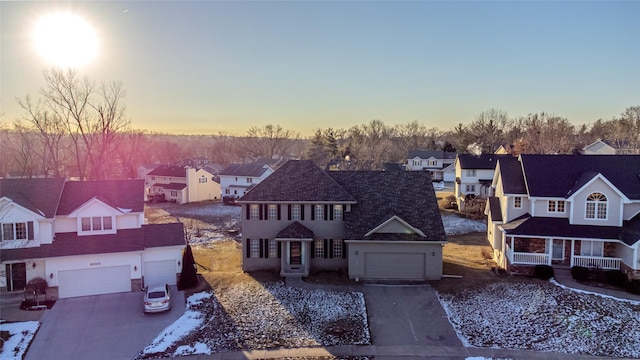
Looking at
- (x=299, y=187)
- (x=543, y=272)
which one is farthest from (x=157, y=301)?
(x=543, y=272)

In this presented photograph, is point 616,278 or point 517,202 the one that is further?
point 517,202

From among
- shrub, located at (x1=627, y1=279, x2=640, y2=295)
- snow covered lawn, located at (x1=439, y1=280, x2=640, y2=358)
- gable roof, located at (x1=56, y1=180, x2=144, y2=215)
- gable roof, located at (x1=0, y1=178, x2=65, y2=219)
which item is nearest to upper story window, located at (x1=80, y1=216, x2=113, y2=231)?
gable roof, located at (x1=56, y1=180, x2=144, y2=215)

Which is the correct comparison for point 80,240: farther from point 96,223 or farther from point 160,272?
point 160,272

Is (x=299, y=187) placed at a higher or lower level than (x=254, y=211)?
higher

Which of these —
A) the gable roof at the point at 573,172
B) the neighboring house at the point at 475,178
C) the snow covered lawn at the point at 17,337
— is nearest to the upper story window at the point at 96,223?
the snow covered lawn at the point at 17,337

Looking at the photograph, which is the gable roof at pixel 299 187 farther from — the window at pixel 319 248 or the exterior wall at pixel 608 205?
the exterior wall at pixel 608 205

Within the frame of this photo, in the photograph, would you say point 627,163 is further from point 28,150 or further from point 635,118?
point 28,150

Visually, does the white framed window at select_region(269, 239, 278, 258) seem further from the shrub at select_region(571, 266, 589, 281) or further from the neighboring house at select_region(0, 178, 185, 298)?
the shrub at select_region(571, 266, 589, 281)
